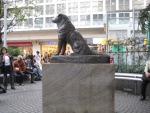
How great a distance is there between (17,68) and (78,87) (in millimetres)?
9309

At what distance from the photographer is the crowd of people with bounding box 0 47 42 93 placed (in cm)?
1323

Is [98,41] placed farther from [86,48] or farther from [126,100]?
[86,48]

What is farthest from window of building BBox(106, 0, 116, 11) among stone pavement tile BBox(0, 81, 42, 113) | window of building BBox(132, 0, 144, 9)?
stone pavement tile BBox(0, 81, 42, 113)

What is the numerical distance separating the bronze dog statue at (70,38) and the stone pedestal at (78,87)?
0.53m

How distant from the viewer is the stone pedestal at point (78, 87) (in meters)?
6.52

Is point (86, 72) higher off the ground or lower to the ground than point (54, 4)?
lower

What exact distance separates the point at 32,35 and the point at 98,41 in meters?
14.2

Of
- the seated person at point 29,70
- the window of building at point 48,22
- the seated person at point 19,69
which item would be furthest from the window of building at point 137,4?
the seated person at point 19,69

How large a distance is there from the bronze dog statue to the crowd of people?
18.4 feet

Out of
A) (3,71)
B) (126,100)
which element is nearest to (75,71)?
(126,100)

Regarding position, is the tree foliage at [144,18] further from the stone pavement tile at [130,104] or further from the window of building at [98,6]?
the window of building at [98,6]

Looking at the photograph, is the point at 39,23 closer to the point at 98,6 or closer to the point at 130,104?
the point at 98,6

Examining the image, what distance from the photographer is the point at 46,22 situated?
171 ft

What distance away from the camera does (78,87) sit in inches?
259
